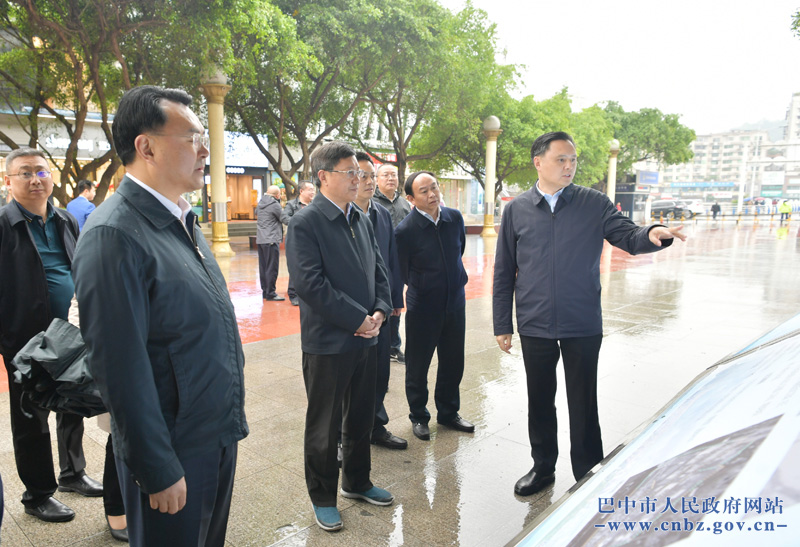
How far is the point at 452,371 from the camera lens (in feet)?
13.1

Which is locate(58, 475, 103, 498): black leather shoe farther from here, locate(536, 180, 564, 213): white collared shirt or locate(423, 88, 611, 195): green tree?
locate(423, 88, 611, 195): green tree

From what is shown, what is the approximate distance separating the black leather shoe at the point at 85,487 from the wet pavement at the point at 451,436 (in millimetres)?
38

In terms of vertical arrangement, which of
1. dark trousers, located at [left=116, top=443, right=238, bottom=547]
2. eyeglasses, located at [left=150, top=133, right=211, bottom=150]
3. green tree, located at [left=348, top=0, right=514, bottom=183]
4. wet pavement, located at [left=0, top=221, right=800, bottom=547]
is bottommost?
wet pavement, located at [left=0, top=221, right=800, bottom=547]

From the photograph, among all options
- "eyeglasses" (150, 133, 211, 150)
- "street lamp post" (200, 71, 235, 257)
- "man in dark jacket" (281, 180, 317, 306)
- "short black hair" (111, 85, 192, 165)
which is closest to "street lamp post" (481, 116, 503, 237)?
"street lamp post" (200, 71, 235, 257)

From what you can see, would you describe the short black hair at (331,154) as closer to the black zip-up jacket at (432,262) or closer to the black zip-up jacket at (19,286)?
the black zip-up jacket at (432,262)

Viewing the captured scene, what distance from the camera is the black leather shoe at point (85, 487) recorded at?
3078mm

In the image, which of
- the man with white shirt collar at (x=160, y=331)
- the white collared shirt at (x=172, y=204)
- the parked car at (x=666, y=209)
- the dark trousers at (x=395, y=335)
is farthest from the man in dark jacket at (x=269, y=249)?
the parked car at (x=666, y=209)

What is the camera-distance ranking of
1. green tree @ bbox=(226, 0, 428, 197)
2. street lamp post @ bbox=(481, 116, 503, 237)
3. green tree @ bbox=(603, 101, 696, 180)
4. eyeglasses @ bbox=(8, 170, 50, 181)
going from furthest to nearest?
green tree @ bbox=(603, 101, 696, 180)
street lamp post @ bbox=(481, 116, 503, 237)
green tree @ bbox=(226, 0, 428, 197)
eyeglasses @ bbox=(8, 170, 50, 181)

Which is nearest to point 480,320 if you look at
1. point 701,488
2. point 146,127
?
point 146,127

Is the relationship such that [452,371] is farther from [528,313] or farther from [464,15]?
[464,15]

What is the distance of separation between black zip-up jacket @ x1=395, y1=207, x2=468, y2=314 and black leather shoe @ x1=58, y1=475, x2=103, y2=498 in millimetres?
2214

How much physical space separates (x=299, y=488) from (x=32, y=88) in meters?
16.2

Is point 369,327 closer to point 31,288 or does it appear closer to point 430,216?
point 430,216

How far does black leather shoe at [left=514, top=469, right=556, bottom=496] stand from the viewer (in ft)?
10.2
